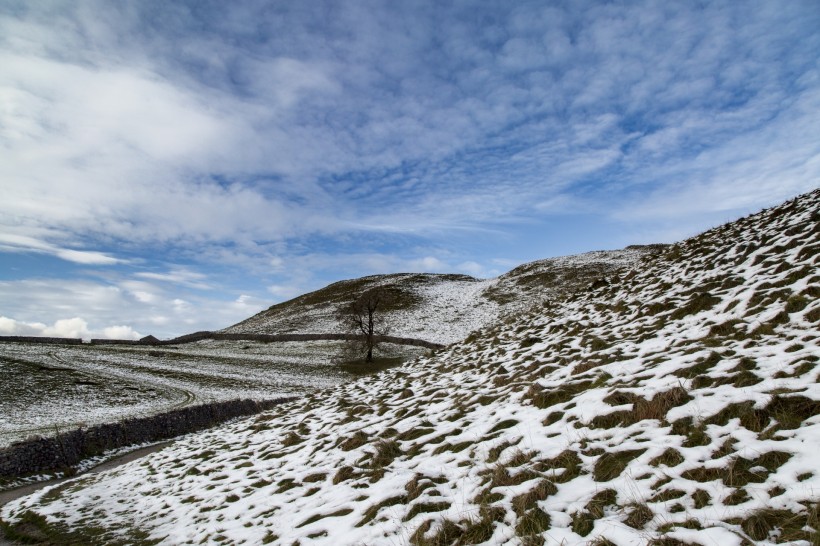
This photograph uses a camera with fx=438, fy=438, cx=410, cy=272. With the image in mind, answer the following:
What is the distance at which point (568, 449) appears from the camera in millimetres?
6910

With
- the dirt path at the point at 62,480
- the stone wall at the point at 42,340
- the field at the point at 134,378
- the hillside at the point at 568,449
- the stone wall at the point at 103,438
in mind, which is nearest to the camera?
the hillside at the point at 568,449

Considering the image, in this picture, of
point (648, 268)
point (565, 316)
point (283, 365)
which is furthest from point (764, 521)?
point (283, 365)

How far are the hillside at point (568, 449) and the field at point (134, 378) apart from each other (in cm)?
1258

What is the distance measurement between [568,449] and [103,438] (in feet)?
73.6

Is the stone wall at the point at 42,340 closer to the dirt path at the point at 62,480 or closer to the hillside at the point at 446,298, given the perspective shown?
the hillside at the point at 446,298

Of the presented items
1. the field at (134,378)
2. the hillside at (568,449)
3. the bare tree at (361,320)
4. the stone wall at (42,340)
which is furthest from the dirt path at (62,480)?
the stone wall at (42,340)

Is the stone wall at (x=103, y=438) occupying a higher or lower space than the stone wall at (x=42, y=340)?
lower

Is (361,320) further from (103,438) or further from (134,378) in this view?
(103,438)

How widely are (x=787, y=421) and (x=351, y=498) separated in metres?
6.72

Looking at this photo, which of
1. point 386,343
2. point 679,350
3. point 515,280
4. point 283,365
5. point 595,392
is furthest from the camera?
point 515,280

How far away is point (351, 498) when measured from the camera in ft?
25.9

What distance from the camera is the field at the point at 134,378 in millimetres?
26844

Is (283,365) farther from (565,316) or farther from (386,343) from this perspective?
(565,316)

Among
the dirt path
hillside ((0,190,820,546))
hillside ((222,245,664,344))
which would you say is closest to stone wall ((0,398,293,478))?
the dirt path
